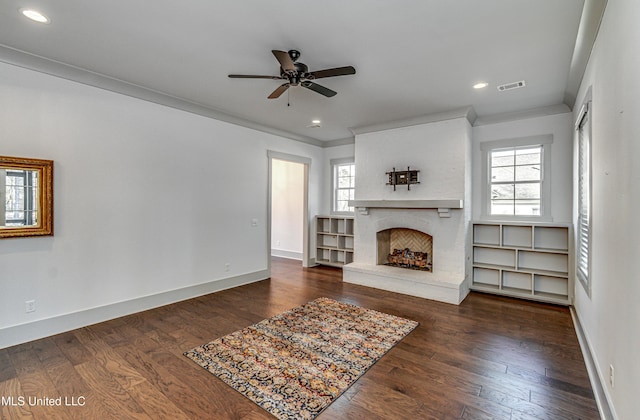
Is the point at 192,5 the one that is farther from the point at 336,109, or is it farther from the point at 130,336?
the point at 130,336

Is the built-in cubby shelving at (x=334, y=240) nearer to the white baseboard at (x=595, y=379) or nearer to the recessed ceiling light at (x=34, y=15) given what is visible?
the white baseboard at (x=595, y=379)

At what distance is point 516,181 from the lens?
4.73 metres

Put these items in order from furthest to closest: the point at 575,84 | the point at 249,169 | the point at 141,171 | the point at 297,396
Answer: the point at 249,169 → the point at 141,171 → the point at 575,84 → the point at 297,396

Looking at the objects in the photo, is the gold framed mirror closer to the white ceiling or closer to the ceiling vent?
the white ceiling

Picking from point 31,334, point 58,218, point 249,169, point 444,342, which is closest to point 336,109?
point 249,169

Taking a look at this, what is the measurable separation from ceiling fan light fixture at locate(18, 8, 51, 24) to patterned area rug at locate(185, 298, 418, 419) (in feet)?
10.3

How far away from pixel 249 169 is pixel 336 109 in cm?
186

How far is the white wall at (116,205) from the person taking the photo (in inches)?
119

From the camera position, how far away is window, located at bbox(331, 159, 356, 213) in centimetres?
676

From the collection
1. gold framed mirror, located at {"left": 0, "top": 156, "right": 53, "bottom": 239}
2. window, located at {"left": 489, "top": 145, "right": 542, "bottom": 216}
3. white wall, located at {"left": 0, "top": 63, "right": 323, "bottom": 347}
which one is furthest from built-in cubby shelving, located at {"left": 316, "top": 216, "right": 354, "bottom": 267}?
gold framed mirror, located at {"left": 0, "top": 156, "right": 53, "bottom": 239}

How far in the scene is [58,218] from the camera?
126 inches

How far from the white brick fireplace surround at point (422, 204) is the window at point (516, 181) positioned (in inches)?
18.5

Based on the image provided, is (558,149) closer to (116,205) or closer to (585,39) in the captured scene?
(585,39)

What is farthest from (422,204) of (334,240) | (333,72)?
(333,72)
